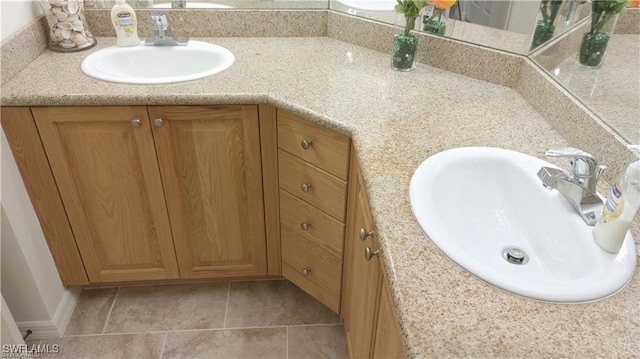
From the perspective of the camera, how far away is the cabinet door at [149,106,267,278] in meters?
1.41

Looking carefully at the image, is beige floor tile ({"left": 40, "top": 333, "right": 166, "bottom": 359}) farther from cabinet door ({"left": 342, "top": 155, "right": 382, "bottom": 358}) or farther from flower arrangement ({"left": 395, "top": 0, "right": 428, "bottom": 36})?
flower arrangement ({"left": 395, "top": 0, "right": 428, "bottom": 36})

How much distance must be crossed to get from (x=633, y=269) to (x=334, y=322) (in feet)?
3.86

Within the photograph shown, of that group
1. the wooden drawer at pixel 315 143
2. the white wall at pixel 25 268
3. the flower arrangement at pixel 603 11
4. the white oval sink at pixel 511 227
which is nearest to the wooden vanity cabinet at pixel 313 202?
the wooden drawer at pixel 315 143

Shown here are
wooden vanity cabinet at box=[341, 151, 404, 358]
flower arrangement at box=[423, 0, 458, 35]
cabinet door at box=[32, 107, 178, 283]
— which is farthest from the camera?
flower arrangement at box=[423, 0, 458, 35]

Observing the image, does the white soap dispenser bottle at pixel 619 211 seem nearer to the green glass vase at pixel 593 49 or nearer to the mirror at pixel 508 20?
the green glass vase at pixel 593 49

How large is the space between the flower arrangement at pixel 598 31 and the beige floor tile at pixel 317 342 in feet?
3.87

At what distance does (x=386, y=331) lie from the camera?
92 centimetres

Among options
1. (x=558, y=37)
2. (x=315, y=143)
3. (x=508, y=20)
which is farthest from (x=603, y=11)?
(x=315, y=143)

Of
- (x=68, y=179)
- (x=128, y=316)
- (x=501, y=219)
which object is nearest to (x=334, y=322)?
(x=128, y=316)

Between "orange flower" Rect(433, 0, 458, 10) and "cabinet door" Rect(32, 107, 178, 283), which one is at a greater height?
"orange flower" Rect(433, 0, 458, 10)

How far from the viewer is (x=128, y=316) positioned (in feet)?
5.74

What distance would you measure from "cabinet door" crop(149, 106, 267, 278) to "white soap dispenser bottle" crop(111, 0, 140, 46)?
467mm

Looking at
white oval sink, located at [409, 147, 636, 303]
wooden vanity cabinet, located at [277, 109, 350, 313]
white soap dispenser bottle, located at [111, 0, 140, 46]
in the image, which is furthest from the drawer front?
white soap dispenser bottle, located at [111, 0, 140, 46]

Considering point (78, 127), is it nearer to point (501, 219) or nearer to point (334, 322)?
point (334, 322)
